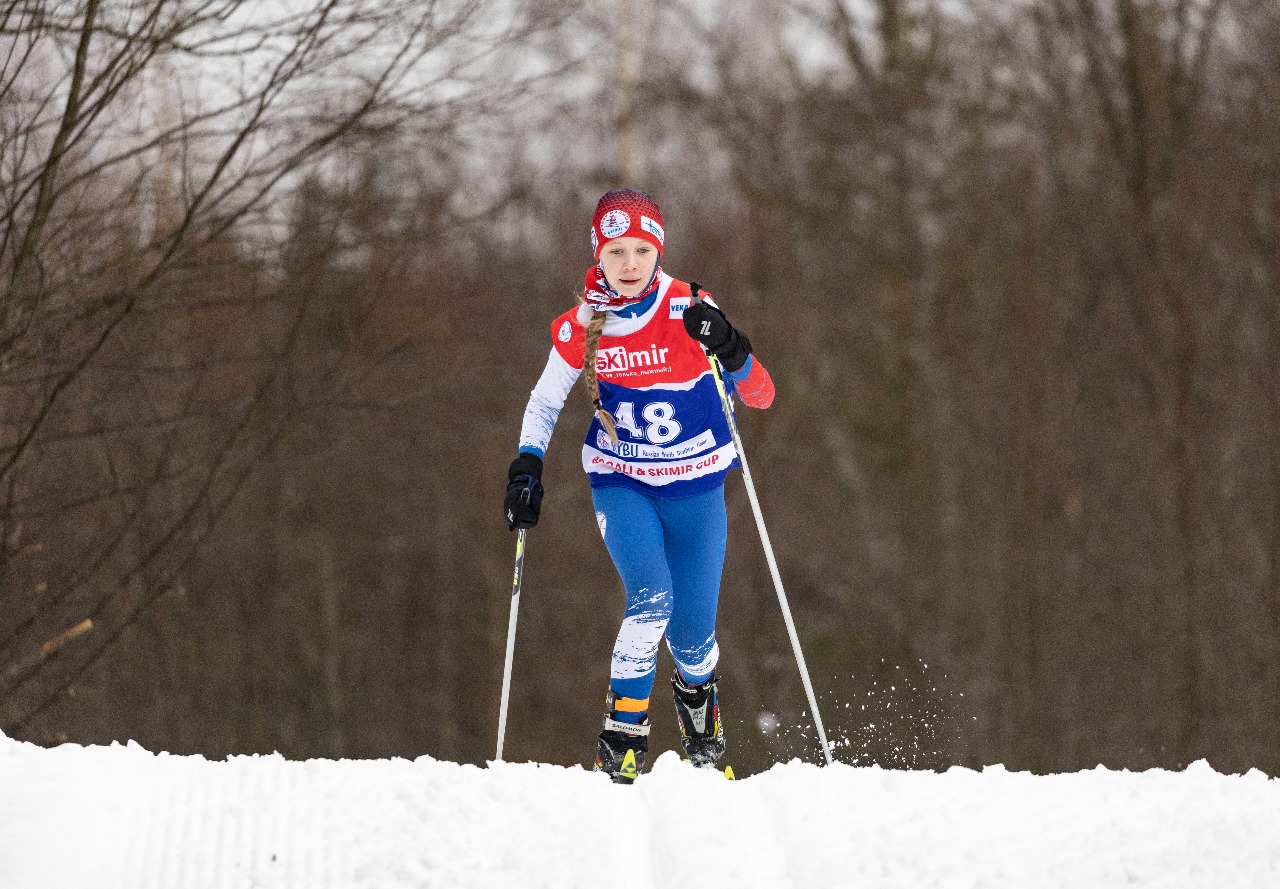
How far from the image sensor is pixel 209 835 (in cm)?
462

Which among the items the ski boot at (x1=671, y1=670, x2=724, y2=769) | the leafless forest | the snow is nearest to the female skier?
the ski boot at (x1=671, y1=670, x2=724, y2=769)

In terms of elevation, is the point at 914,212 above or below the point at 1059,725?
above

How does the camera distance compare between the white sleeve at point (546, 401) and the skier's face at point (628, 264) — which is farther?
the white sleeve at point (546, 401)

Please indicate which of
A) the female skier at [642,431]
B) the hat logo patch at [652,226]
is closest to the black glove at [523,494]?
the female skier at [642,431]

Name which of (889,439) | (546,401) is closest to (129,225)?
(546,401)

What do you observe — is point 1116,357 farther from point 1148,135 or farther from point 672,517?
point 672,517

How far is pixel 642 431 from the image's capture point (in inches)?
222

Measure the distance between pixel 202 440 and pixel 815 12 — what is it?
1600 centimetres

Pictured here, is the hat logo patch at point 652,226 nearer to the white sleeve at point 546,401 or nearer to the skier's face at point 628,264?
the skier's face at point 628,264

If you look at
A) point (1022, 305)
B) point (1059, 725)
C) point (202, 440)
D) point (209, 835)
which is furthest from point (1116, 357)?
point (209, 835)

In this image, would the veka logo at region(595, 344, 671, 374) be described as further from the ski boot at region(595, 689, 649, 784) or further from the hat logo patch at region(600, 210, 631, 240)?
the ski boot at region(595, 689, 649, 784)

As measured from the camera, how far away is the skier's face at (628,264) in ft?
18.2

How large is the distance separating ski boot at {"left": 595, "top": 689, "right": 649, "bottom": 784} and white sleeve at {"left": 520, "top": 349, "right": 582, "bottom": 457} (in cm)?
103

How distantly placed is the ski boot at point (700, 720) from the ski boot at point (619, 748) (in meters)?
0.39
